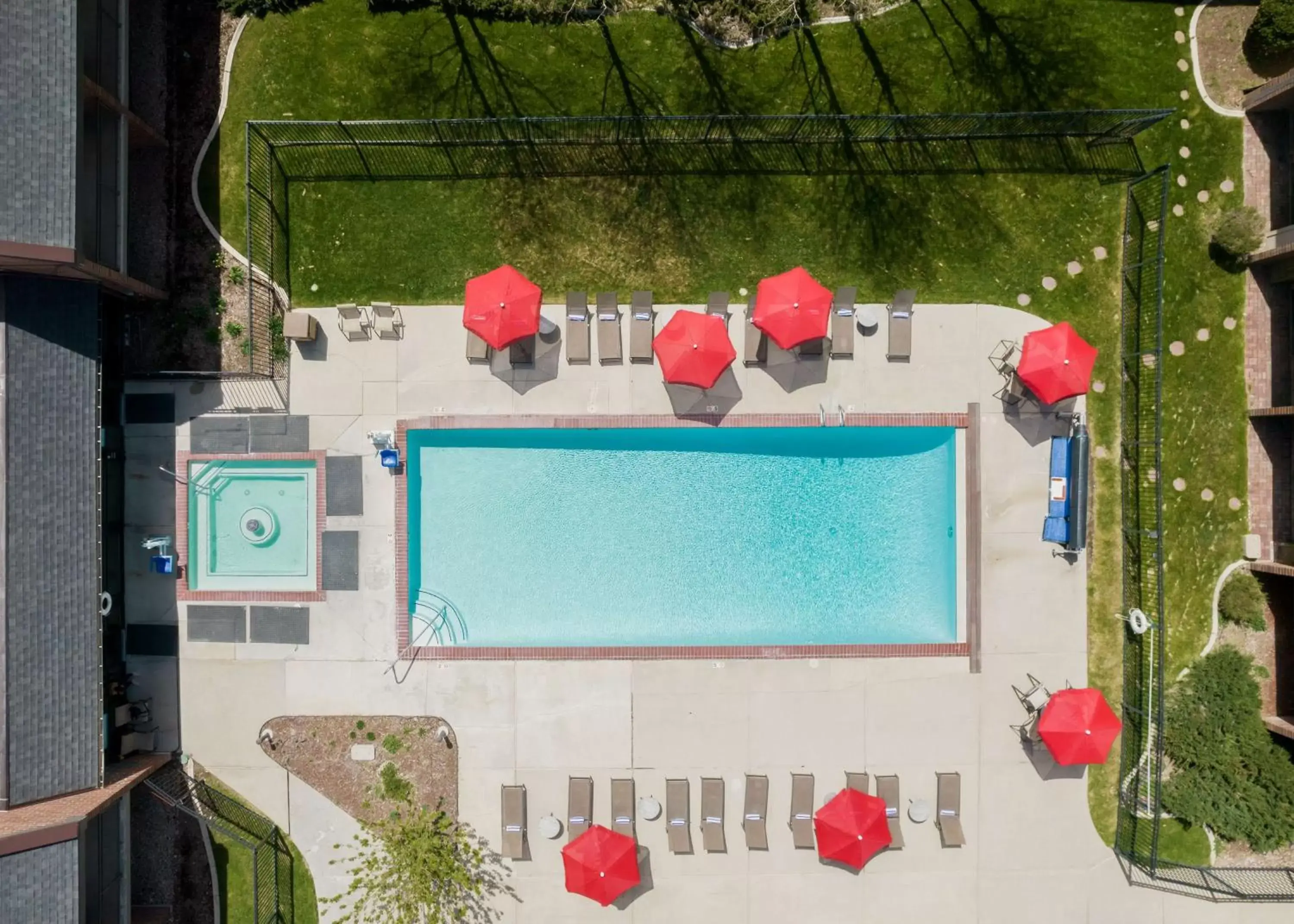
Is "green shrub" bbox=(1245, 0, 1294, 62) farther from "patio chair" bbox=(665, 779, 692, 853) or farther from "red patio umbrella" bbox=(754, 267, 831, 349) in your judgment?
"patio chair" bbox=(665, 779, 692, 853)

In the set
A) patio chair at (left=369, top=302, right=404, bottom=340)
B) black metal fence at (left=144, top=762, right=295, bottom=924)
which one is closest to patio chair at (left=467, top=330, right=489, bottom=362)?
patio chair at (left=369, top=302, right=404, bottom=340)

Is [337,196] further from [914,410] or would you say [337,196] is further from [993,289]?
[993,289]

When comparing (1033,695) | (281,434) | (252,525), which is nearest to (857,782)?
(1033,695)

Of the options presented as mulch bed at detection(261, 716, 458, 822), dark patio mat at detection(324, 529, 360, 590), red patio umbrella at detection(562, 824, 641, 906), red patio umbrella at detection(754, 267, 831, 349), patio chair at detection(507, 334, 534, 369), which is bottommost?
red patio umbrella at detection(562, 824, 641, 906)

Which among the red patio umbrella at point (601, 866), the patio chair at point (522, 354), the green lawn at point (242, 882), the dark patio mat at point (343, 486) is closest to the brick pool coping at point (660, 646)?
the dark patio mat at point (343, 486)

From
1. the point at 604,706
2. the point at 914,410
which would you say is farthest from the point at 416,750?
the point at 914,410

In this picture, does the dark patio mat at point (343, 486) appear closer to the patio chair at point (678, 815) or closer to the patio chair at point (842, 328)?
the patio chair at point (678, 815)
